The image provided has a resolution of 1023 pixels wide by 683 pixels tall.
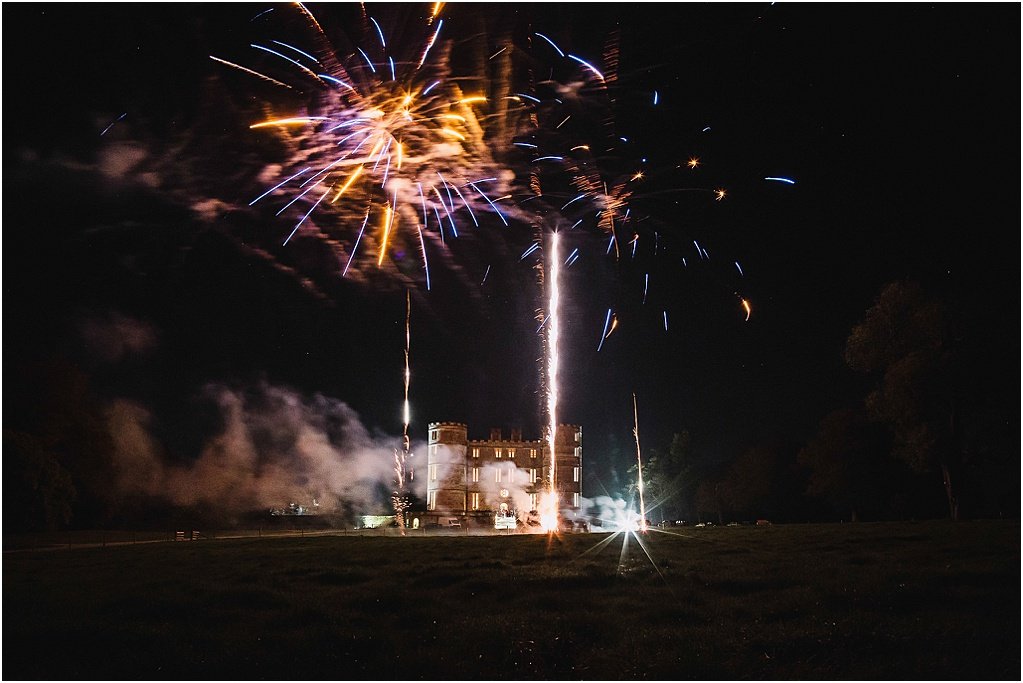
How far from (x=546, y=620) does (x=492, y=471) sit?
8852 centimetres

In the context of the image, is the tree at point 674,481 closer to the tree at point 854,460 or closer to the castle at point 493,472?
the castle at point 493,472

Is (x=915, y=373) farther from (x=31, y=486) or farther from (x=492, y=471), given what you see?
(x=492, y=471)

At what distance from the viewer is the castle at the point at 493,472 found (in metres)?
96.1

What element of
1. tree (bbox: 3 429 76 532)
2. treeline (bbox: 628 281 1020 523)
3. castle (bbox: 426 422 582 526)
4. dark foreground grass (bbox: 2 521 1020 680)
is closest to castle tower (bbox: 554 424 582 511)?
castle (bbox: 426 422 582 526)

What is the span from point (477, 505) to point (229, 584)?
82.4 meters

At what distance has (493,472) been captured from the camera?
98.3 metres

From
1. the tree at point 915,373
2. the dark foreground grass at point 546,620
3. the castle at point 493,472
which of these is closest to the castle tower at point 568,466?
the castle at point 493,472

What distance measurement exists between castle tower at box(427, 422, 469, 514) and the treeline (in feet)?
139

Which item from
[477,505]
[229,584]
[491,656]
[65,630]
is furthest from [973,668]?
[477,505]

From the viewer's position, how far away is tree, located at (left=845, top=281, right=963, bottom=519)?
3425 centimetres

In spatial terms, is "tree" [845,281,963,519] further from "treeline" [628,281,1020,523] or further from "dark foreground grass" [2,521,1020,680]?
"dark foreground grass" [2,521,1020,680]

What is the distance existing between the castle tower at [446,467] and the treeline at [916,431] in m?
42.5

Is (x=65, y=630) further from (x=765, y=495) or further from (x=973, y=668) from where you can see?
(x=765, y=495)

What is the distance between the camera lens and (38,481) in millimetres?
37781
